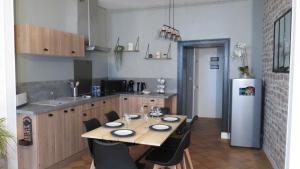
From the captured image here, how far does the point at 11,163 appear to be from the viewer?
282 centimetres

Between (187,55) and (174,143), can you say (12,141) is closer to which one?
(174,143)

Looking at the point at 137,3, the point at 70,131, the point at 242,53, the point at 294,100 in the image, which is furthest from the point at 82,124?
the point at 242,53

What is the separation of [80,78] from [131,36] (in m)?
1.72

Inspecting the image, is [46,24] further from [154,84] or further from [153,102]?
[154,84]

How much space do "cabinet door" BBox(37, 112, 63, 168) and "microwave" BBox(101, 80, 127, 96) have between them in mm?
1617

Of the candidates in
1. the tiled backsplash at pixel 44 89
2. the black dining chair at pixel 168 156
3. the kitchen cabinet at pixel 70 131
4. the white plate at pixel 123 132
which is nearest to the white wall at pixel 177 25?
the tiled backsplash at pixel 44 89

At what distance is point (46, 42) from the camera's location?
3.71 meters

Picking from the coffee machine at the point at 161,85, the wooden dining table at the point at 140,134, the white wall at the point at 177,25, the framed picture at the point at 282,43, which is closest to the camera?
the wooden dining table at the point at 140,134

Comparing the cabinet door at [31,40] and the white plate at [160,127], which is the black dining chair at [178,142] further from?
the cabinet door at [31,40]

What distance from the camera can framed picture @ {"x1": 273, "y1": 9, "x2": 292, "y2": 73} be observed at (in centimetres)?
291

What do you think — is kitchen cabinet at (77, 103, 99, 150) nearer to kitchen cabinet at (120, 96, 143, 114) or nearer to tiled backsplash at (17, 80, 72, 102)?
tiled backsplash at (17, 80, 72, 102)

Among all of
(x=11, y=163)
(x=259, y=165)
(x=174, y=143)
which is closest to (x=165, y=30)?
(x=174, y=143)

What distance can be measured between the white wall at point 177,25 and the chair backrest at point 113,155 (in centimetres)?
343

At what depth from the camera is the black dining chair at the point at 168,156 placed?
267 centimetres
